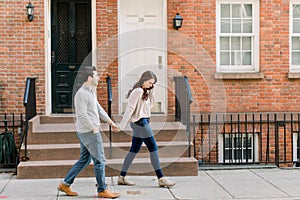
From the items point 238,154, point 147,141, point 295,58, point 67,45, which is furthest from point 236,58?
point 147,141

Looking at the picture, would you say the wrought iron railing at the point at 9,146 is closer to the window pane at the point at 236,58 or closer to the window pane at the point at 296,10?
the window pane at the point at 236,58

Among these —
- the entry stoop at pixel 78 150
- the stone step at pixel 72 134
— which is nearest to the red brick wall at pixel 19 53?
the entry stoop at pixel 78 150

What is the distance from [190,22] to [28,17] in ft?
11.4

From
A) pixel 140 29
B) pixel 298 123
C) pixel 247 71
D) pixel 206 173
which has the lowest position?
pixel 206 173

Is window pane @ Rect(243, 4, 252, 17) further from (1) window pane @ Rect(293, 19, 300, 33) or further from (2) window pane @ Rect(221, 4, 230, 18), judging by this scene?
(1) window pane @ Rect(293, 19, 300, 33)

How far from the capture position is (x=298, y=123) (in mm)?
11578

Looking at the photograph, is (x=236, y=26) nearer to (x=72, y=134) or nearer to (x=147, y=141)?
(x=72, y=134)

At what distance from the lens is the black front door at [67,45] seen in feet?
39.1

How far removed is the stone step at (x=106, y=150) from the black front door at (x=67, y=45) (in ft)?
6.84

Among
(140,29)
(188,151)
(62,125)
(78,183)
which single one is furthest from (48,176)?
(140,29)

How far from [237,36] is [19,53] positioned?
4823 millimetres

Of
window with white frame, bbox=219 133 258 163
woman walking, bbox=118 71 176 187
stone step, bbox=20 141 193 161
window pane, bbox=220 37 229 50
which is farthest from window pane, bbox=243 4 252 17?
woman walking, bbox=118 71 176 187

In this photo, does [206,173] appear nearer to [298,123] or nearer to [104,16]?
[298,123]

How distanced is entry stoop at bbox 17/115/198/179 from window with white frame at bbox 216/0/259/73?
2194 mm
